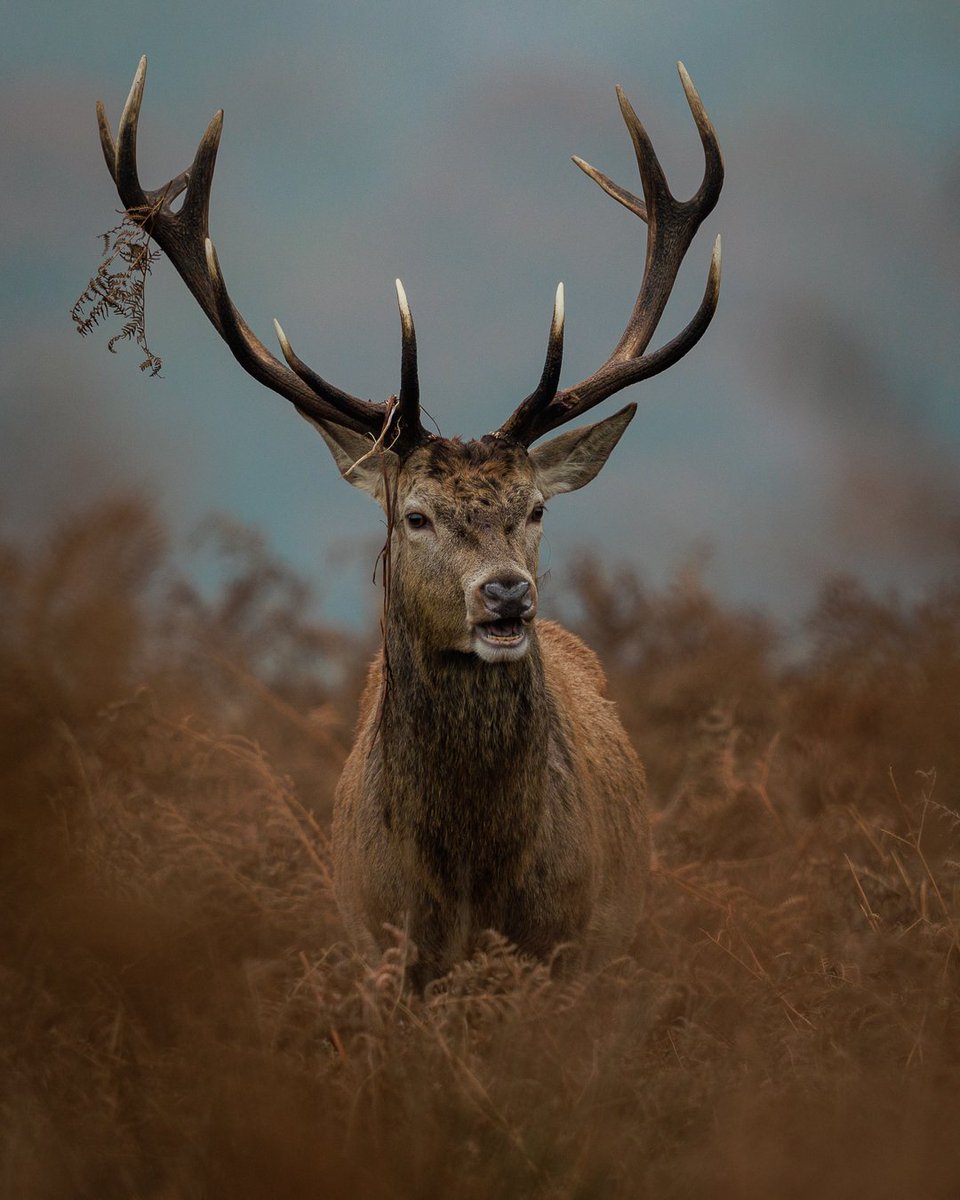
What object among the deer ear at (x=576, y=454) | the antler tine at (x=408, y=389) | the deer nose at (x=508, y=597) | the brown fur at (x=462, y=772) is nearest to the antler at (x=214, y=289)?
the antler tine at (x=408, y=389)

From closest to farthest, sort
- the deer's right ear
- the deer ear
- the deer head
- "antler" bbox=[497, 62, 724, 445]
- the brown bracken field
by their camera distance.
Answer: the brown bracken field < the deer head < the deer's right ear < the deer ear < "antler" bbox=[497, 62, 724, 445]

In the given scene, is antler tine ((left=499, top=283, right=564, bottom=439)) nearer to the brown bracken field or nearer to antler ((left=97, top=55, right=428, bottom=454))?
antler ((left=97, top=55, right=428, bottom=454))

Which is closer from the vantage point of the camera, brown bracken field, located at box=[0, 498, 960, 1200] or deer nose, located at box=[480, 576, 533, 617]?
brown bracken field, located at box=[0, 498, 960, 1200]

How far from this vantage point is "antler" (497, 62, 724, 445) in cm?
628

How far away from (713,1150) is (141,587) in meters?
2.99

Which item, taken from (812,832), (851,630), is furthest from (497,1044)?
(851,630)

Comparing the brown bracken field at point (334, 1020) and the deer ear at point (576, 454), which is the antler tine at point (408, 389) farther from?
the brown bracken field at point (334, 1020)

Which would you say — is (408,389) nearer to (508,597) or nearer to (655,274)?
(508,597)

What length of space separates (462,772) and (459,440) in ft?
4.69

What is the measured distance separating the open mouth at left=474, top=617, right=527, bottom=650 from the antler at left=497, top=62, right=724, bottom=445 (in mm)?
1223

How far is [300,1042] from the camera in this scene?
12.4 feet

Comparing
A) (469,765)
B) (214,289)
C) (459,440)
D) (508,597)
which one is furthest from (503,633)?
(214,289)

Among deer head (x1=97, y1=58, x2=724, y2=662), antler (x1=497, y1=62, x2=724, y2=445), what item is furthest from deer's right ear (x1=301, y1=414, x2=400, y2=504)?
antler (x1=497, y1=62, x2=724, y2=445)

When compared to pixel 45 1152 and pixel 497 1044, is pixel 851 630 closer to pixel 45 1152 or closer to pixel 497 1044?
pixel 497 1044
